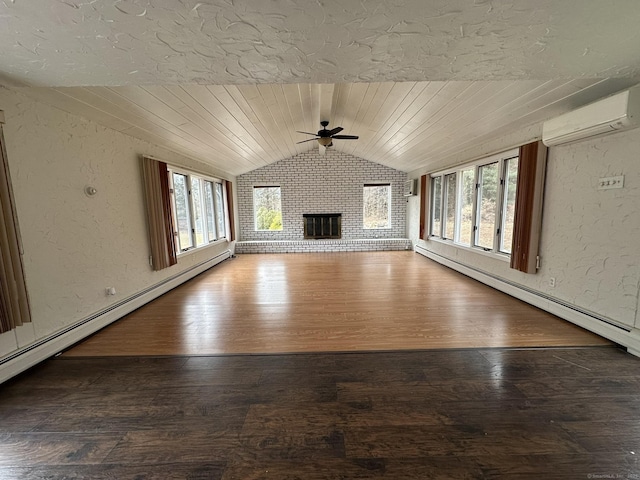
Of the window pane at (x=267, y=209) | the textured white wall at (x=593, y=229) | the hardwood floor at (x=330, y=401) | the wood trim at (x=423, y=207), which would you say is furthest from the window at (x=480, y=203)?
the window pane at (x=267, y=209)

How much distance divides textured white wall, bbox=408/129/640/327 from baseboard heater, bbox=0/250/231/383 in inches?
195

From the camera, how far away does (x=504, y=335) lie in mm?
2379

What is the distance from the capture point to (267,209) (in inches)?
299

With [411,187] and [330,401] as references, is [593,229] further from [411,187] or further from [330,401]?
Result: [411,187]

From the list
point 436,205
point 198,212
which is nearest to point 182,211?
point 198,212

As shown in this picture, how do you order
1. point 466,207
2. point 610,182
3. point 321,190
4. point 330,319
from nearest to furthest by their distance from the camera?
point 610,182 → point 330,319 → point 466,207 → point 321,190

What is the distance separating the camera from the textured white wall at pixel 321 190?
24.2 ft

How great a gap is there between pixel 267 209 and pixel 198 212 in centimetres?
250

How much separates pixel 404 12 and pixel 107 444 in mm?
2623

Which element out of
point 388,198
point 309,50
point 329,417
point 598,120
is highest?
point 309,50

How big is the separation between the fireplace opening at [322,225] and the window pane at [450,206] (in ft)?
9.89

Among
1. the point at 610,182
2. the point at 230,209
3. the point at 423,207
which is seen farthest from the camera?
the point at 230,209

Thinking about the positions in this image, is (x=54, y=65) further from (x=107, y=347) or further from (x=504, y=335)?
(x=504, y=335)

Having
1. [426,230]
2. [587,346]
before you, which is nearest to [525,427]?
[587,346]
